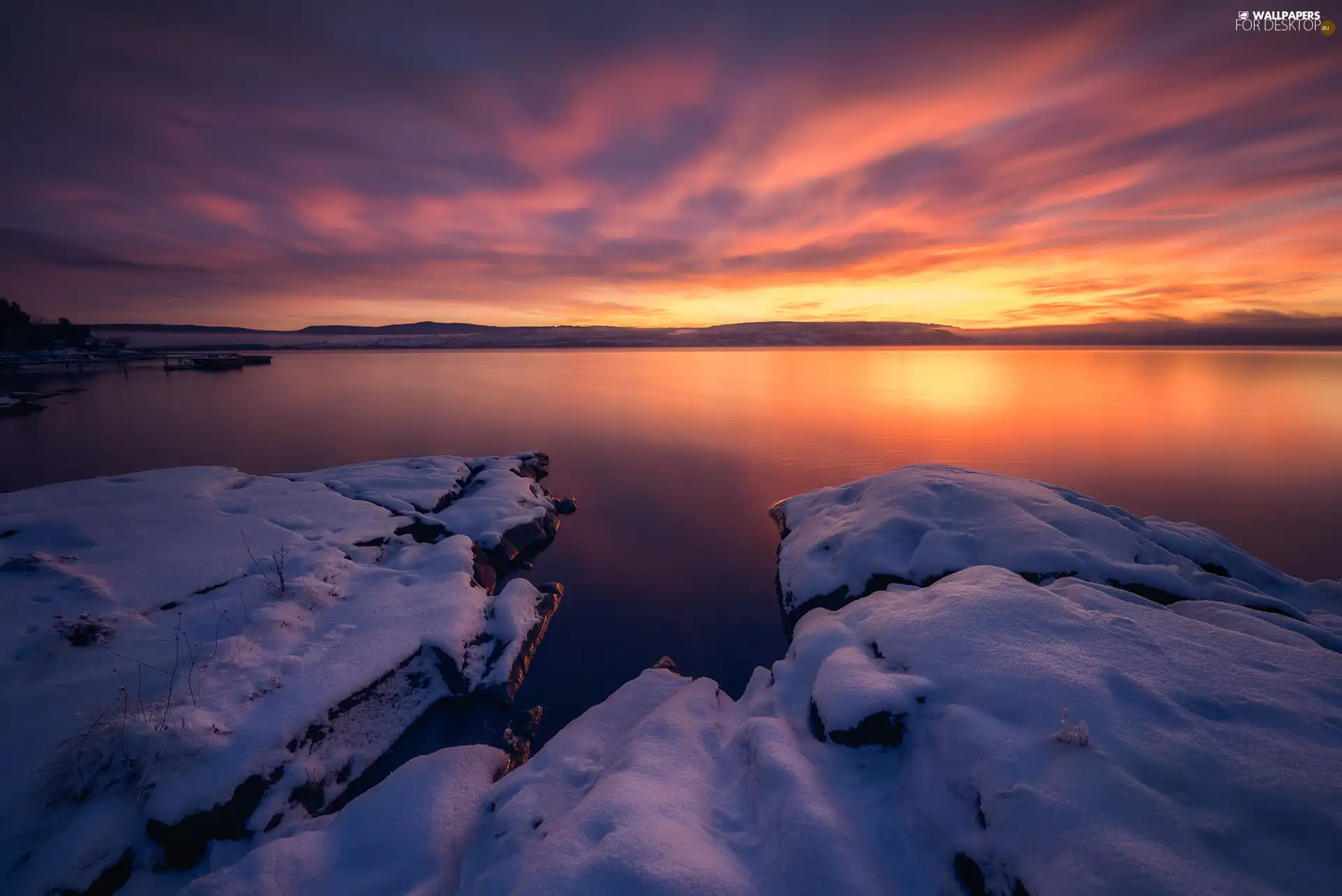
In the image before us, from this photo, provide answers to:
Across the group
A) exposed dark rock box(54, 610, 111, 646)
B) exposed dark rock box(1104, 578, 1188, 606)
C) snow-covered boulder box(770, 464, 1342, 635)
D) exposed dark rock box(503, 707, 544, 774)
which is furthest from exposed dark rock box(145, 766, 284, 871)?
exposed dark rock box(1104, 578, 1188, 606)

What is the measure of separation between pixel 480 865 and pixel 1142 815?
576cm

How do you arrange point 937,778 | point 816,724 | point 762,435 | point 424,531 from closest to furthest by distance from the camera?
point 937,778 → point 816,724 → point 424,531 → point 762,435

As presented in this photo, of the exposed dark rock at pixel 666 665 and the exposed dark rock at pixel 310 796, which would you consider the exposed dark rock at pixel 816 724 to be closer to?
the exposed dark rock at pixel 666 665

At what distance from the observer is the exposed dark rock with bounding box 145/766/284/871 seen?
4.96m

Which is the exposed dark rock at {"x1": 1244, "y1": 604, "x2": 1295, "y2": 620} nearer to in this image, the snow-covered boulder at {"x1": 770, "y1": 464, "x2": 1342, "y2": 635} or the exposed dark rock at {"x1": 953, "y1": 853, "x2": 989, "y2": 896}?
the snow-covered boulder at {"x1": 770, "y1": 464, "x2": 1342, "y2": 635}

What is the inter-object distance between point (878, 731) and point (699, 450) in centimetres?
2136

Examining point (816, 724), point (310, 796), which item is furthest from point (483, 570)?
point (816, 724)

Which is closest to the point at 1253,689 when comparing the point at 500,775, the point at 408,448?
the point at 500,775

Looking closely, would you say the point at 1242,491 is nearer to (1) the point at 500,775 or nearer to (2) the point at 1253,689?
(2) the point at 1253,689

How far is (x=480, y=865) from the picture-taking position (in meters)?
4.81

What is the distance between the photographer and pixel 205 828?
5.12 metres

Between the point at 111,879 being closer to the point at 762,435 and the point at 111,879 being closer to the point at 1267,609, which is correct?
the point at 1267,609

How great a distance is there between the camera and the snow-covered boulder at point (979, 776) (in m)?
3.71

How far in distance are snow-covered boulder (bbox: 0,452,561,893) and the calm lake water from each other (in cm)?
205
